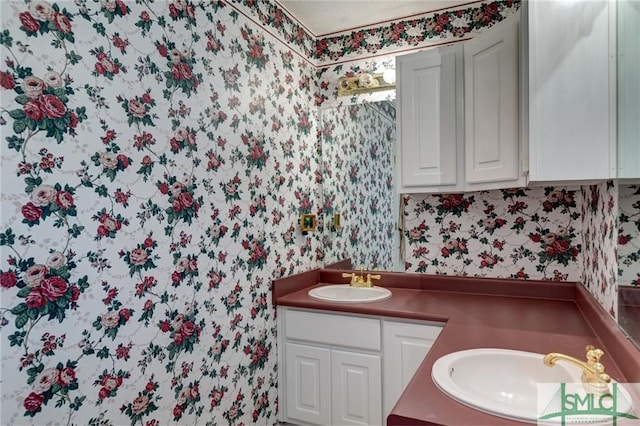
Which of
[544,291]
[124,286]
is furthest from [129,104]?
[544,291]

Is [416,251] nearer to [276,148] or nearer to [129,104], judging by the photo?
[276,148]

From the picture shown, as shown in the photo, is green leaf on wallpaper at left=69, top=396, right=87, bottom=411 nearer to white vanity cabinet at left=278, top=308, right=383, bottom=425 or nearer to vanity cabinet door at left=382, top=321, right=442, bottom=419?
white vanity cabinet at left=278, top=308, right=383, bottom=425

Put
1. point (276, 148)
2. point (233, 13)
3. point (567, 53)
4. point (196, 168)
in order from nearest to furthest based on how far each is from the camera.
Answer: point (567, 53), point (196, 168), point (233, 13), point (276, 148)

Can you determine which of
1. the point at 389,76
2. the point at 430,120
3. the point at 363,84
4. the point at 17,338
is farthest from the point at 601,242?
the point at 17,338

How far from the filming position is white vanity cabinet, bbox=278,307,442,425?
1.90 m

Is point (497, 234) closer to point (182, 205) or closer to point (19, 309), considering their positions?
point (182, 205)

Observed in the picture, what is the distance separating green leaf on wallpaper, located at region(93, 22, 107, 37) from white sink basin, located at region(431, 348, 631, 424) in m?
1.51

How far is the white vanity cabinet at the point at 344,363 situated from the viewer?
6.22 ft

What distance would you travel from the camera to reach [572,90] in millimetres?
1243

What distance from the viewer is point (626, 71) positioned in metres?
1.13

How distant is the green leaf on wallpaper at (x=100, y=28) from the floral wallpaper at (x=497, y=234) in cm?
179

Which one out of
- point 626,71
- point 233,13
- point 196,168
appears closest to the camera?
point 626,71

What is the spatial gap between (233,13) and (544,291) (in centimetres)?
218

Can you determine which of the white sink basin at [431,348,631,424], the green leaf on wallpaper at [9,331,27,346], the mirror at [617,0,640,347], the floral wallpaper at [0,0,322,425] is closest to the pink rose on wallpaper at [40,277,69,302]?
the floral wallpaper at [0,0,322,425]
